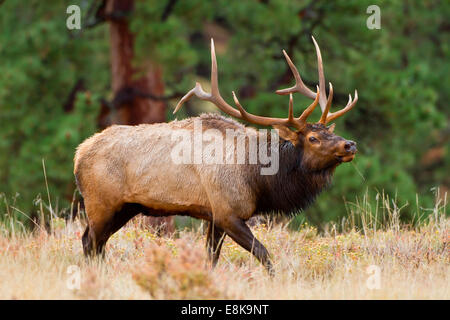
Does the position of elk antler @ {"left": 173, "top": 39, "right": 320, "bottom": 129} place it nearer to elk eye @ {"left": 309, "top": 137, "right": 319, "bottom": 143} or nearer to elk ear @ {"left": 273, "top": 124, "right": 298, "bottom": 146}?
elk ear @ {"left": 273, "top": 124, "right": 298, "bottom": 146}

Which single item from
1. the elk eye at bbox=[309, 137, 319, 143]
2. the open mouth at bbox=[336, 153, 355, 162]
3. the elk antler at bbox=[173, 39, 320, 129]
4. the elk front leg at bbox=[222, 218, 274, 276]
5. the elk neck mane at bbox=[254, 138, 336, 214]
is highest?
A: the elk antler at bbox=[173, 39, 320, 129]

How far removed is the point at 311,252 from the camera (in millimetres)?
6809

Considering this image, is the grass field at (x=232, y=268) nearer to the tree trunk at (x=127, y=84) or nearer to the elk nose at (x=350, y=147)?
the elk nose at (x=350, y=147)

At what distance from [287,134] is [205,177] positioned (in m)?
0.86

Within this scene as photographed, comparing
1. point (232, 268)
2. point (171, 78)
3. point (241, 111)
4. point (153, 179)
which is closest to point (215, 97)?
point (241, 111)

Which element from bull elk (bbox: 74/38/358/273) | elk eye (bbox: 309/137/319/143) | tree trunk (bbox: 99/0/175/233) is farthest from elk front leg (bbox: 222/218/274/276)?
tree trunk (bbox: 99/0/175/233)

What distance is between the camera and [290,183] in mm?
6512

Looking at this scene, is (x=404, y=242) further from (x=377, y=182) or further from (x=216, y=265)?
(x=377, y=182)

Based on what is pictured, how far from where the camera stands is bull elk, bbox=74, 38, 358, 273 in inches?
245

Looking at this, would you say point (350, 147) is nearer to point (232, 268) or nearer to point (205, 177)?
point (205, 177)

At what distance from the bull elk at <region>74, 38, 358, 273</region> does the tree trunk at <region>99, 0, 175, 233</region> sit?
6.14 m

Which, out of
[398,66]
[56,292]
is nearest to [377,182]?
[398,66]

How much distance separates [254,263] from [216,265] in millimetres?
372
